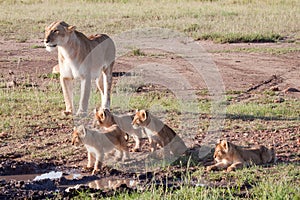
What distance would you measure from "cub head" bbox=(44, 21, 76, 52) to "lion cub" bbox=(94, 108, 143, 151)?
199 centimetres

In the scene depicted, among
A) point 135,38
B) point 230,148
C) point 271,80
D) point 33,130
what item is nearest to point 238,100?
point 271,80

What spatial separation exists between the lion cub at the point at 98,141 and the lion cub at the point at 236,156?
3.37ft

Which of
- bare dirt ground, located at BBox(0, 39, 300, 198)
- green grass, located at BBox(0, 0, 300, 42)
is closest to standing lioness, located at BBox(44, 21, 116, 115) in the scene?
bare dirt ground, located at BBox(0, 39, 300, 198)

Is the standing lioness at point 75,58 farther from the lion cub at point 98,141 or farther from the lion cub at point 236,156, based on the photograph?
the lion cub at point 236,156

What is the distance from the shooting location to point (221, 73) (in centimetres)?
1406

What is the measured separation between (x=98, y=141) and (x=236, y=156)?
1376 mm

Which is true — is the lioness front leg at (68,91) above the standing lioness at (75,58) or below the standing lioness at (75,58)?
below

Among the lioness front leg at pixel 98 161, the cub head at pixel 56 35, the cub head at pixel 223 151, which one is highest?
the cub head at pixel 56 35

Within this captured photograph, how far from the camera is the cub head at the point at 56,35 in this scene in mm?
10023

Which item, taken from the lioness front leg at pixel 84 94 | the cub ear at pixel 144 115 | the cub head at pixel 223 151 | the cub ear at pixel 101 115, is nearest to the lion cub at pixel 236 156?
the cub head at pixel 223 151

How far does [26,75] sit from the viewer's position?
13.4m

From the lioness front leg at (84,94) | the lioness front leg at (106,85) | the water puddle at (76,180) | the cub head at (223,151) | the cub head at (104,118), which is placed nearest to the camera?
the water puddle at (76,180)

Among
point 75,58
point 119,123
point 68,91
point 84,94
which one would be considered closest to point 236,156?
point 119,123

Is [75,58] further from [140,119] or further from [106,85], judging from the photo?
[140,119]
